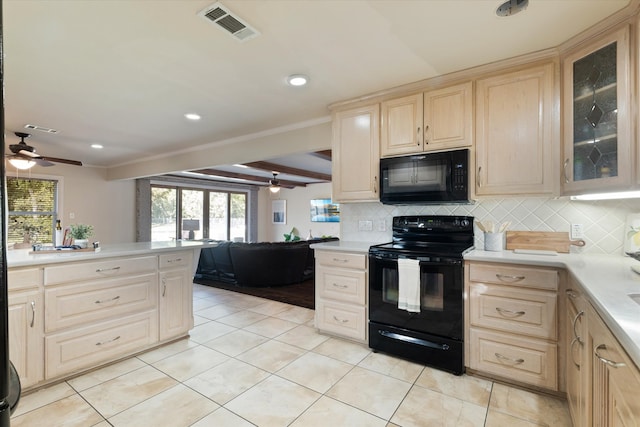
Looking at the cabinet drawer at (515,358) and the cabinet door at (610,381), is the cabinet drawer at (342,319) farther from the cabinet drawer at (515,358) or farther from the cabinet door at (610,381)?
the cabinet door at (610,381)

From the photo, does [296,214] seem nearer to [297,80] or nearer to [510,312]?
[297,80]

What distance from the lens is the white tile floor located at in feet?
6.02

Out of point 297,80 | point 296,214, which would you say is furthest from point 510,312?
point 296,214

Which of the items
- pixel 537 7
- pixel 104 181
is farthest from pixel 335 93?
pixel 104 181

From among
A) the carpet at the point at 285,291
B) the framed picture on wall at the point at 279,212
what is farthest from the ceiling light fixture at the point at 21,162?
the framed picture on wall at the point at 279,212

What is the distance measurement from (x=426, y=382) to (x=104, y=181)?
23.0 feet

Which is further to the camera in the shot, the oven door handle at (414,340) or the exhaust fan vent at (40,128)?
the exhaust fan vent at (40,128)

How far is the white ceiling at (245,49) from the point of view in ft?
5.37

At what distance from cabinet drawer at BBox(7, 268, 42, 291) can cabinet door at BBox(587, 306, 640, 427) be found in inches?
119

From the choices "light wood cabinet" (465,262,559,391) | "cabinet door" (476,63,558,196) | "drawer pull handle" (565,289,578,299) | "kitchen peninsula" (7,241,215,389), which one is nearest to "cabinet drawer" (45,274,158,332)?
"kitchen peninsula" (7,241,215,389)

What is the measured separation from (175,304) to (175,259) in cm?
43

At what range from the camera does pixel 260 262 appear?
16.4 feet

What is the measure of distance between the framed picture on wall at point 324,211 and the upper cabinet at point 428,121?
594cm

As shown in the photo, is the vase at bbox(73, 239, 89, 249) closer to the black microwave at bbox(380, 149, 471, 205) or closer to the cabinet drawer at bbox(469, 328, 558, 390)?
the black microwave at bbox(380, 149, 471, 205)
